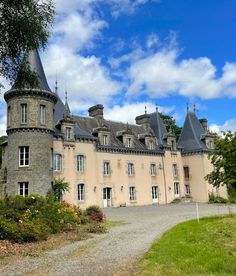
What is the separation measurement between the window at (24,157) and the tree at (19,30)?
15.0m

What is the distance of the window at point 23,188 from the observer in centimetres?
A: 2448

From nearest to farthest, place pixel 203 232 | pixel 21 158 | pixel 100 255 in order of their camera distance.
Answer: pixel 100 255, pixel 203 232, pixel 21 158

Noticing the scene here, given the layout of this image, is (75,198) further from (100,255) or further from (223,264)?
(223,264)

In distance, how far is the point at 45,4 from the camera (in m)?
9.91

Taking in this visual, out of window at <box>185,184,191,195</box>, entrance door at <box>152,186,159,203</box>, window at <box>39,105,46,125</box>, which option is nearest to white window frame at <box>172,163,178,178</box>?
window at <box>185,184,191,195</box>

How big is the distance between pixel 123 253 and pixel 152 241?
2111mm

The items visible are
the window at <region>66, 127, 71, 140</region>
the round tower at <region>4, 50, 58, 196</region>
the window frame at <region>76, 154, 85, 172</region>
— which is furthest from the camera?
the window frame at <region>76, 154, 85, 172</region>

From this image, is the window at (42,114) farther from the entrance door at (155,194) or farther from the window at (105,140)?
the entrance door at (155,194)

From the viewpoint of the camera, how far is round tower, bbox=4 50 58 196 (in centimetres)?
2459

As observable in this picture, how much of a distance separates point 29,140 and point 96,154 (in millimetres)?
7782

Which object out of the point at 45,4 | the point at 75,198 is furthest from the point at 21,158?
the point at 45,4

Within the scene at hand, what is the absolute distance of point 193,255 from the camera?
8.16 m

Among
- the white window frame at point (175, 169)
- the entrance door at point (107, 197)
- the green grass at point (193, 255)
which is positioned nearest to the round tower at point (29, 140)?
the entrance door at point (107, 197)

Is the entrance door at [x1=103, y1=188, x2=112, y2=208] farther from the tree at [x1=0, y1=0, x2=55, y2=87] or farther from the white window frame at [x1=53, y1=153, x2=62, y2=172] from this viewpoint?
the tree at [x1=0, y1=0, x2=55, y2=87]
